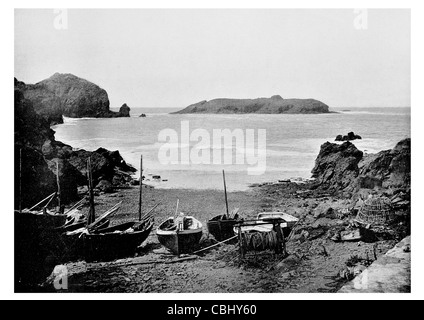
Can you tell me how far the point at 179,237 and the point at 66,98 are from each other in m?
2.00

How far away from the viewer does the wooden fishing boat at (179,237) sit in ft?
17.0

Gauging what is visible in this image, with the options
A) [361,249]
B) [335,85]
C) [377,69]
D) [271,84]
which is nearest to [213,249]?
[361,249]

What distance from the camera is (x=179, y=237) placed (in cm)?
516

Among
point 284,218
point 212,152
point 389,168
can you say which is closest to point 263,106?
point 212,152

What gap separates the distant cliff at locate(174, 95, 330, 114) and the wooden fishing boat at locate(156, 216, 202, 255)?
1.34m

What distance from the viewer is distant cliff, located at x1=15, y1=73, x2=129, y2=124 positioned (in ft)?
17.1

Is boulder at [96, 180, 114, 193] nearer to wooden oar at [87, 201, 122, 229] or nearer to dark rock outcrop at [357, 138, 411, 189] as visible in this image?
wooden oar at [87, 201, 122, 229]

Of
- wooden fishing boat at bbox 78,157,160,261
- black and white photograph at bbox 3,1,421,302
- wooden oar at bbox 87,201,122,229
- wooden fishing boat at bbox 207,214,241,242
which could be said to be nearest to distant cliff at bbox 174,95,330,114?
black and white photograph at bbox 3,1,421,302

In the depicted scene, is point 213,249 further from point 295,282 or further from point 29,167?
point 29,167

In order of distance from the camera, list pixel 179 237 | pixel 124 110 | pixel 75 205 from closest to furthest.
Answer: pixel 179 237 < pixel 75 205 < pixel 124 110

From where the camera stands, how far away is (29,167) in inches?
205

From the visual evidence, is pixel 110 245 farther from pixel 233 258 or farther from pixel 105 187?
pixel 233 258

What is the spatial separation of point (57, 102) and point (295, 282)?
3323 millimetres

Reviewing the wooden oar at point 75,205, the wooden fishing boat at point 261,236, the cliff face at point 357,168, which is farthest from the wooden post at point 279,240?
the wooden oar at point 75,205
